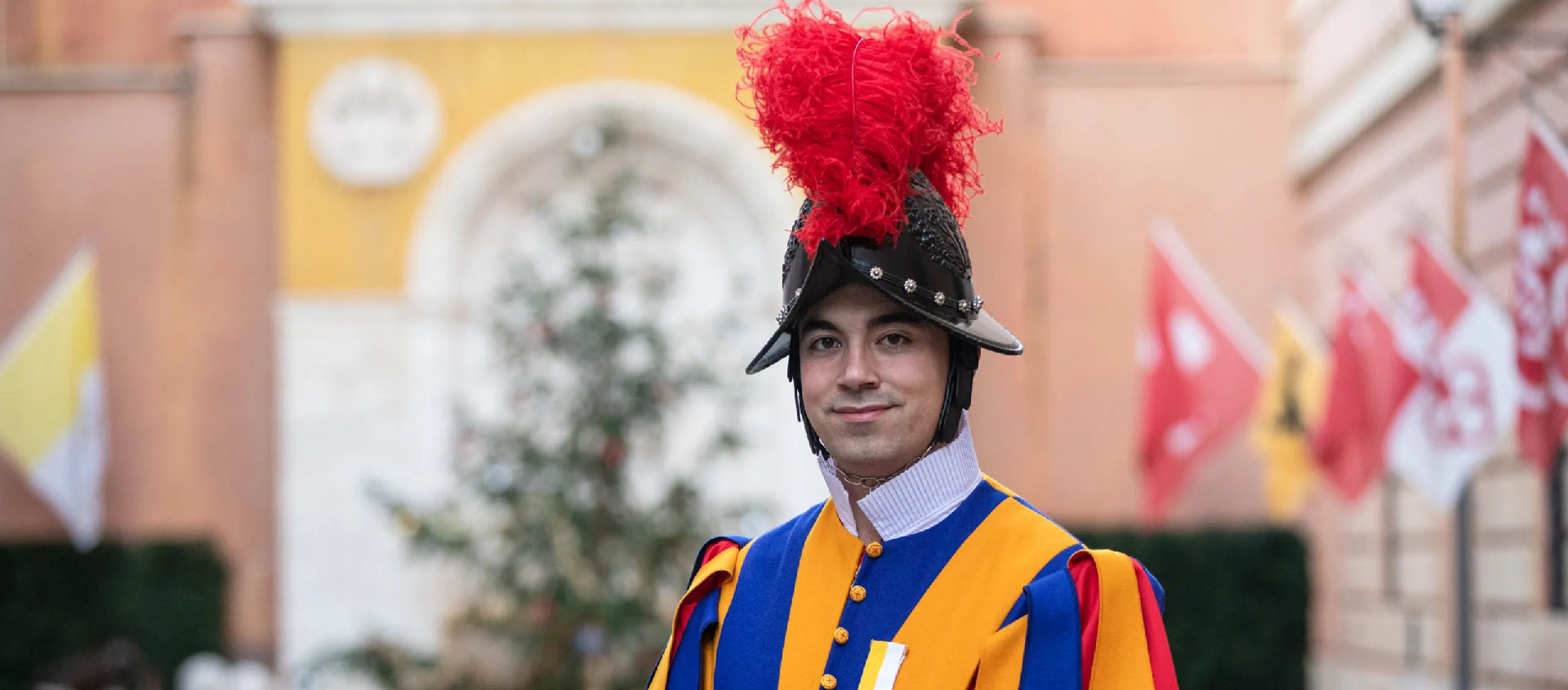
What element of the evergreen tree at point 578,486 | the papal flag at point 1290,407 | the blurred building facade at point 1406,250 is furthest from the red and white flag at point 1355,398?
the evergreen tree at point 578,486

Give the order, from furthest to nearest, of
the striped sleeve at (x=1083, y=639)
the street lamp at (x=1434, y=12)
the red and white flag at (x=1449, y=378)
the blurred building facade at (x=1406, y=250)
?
the blurred building facade at (x=1406, y=250) < the street lamp at (x=1434, y=12) < the red and white flag at (x=1449, y=378) < the striped sleeve at (x=1083, y=639)

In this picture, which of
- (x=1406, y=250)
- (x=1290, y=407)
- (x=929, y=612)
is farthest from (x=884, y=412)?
(x=1290, y=407)

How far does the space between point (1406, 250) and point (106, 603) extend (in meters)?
9.03

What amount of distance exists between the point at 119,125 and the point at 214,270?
1.29m

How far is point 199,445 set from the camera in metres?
12.8

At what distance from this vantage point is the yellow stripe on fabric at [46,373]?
11.7 metres

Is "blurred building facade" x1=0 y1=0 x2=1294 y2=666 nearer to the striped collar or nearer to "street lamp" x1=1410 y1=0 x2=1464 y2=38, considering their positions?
"street lamp" x1=1410 y1=0 x2=1464 y2=38

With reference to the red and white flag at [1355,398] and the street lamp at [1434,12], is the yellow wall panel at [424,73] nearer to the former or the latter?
the red and white flag at [1355,398]

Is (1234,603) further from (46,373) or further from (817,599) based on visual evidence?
(817,599)

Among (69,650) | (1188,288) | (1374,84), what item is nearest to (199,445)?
(69,650)

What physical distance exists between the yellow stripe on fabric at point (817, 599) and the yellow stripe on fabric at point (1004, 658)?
0.25 metres

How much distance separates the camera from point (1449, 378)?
723 cm

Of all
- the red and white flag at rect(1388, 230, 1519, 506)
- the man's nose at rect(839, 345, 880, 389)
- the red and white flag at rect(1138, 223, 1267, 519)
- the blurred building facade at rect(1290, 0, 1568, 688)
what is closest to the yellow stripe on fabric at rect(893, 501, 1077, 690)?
the man's nose at rect(839, 345, 880, 389)

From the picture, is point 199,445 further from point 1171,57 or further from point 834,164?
point 834,164
